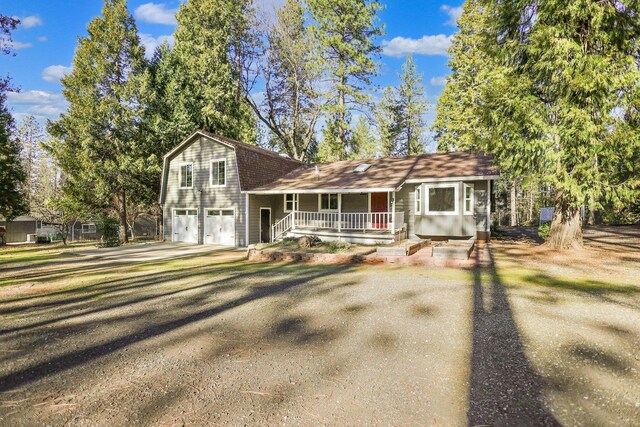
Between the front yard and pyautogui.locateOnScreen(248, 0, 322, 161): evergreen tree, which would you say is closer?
the front yard

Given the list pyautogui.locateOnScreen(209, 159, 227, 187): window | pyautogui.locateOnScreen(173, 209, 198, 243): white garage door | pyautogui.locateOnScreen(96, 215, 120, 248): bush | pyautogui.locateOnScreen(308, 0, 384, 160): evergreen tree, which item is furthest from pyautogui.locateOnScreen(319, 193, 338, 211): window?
pyautogui.locateOnScreen(96, 215, 120, 248): bush

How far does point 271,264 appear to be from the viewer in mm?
11406

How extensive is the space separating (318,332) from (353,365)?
44.5 inches

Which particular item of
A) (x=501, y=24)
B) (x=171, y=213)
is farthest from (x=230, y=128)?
(x=501, y=24)

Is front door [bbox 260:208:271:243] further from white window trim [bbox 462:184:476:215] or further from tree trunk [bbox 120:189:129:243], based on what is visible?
tree trunk [bbox 120:189:129:243]

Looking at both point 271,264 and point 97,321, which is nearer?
point 97,321

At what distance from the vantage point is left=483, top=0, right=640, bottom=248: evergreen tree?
9578 millimetres

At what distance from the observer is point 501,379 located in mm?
3367

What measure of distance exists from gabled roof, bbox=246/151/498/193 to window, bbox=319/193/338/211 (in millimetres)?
954

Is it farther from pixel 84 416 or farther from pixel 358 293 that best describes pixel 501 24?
pixel 84 416

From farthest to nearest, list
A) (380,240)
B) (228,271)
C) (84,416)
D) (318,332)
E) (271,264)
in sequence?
(380,240), (271,264), (228,271), (318,332), (84,416)

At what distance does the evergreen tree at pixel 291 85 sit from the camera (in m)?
27.1

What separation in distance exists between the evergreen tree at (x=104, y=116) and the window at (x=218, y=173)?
5.88 meters

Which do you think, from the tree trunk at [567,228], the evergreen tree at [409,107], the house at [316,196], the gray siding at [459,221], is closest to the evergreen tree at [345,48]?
the house at [316,196]
